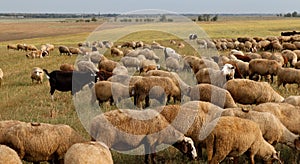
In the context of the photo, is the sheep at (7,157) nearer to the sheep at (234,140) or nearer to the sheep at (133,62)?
the sheep at (234,140)

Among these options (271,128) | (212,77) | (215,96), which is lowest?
(271,128)

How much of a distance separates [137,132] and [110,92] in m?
5.04

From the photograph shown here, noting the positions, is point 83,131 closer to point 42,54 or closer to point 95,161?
point 95,161

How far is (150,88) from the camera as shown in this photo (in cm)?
1308

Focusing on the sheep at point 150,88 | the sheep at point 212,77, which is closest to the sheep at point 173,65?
the sheep at point 212,77

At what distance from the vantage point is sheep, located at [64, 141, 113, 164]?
6.50 m

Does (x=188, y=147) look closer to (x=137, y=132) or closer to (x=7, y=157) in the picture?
(x=137, y=132)

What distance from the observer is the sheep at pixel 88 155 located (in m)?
6.50

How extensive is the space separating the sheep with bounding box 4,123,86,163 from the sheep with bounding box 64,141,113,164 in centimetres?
110

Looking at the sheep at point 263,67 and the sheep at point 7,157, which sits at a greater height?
the sheep at point 263,67

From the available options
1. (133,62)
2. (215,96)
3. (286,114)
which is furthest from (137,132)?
(133,62)

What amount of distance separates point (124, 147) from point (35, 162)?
1.84 meters

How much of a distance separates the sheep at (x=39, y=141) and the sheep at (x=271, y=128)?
378cm

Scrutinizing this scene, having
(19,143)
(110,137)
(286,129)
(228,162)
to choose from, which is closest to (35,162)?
(19,143)
